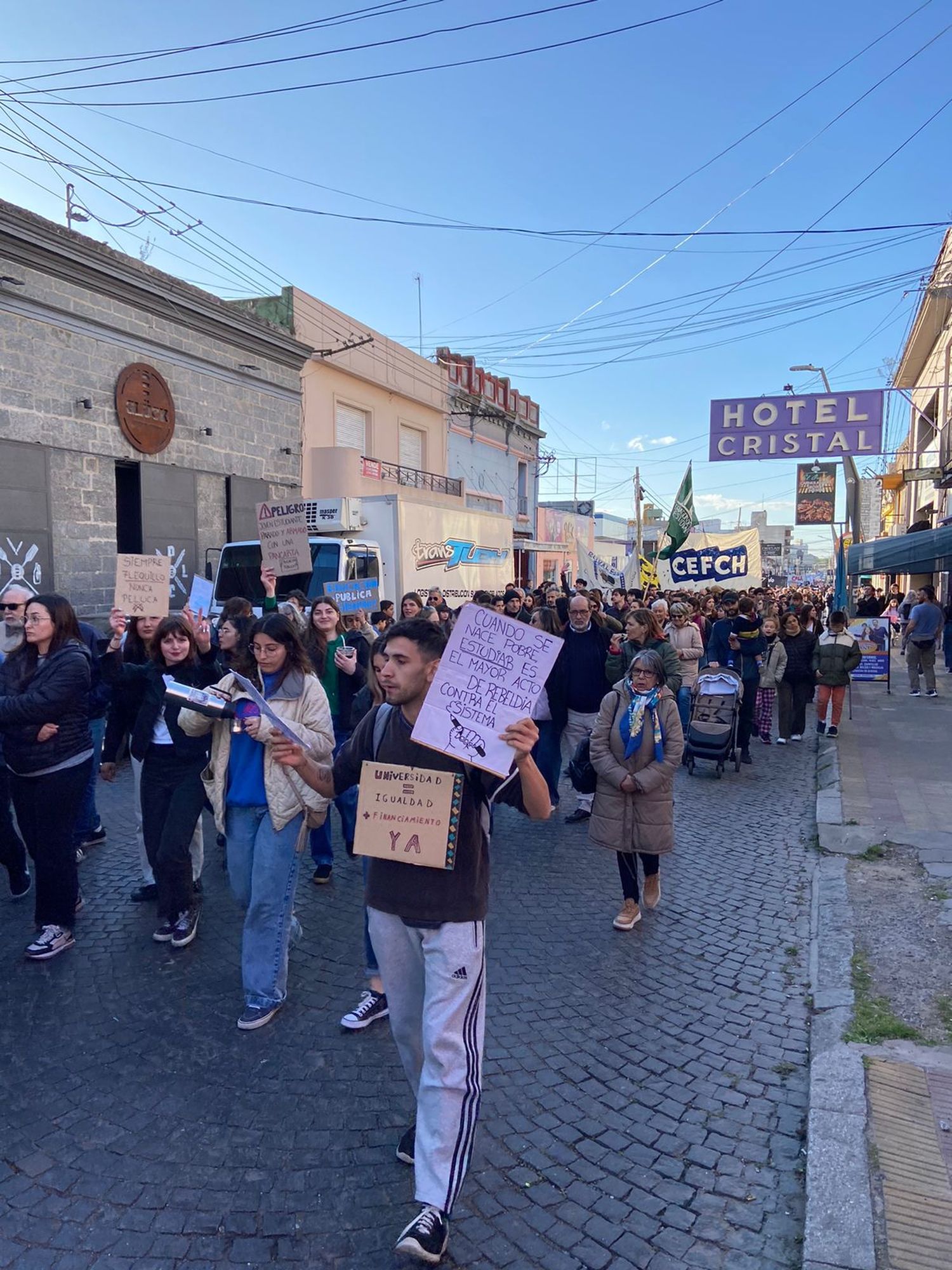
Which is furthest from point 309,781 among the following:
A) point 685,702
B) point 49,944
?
point 685,702

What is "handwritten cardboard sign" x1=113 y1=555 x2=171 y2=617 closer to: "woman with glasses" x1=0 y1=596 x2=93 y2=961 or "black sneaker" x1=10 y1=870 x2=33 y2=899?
"woman with glasses" x1=0 y1=596 x2=93 y2=961

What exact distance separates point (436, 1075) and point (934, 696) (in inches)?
558

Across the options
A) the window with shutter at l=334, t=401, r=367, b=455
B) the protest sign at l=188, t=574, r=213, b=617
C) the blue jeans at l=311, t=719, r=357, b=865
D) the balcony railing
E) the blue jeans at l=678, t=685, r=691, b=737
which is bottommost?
the blue jeans at l=311, t=719, r=357, b=865

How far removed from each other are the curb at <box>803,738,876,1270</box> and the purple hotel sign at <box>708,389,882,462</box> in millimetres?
9326

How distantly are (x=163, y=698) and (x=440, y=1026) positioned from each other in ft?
9.34

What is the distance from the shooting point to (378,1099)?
3283 millimetres

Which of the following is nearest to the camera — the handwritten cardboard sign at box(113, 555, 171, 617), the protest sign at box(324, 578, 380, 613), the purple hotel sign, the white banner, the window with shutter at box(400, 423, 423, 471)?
the handwritten cardboard sign at box(113, 555, 171, 617)

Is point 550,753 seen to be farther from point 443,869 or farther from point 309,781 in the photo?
point 443,869

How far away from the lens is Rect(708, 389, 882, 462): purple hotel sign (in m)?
12.9

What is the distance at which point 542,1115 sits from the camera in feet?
10.6

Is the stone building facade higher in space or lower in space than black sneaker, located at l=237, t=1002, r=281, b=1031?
higher

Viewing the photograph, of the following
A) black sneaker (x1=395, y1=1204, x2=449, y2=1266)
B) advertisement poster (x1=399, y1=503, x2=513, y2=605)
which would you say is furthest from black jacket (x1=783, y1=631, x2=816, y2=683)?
black sneaker (x1=395, y1=1204, x2=449, y2=1266)

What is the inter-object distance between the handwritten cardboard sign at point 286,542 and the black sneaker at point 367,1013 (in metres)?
5.19

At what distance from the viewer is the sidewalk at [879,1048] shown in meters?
2.62
